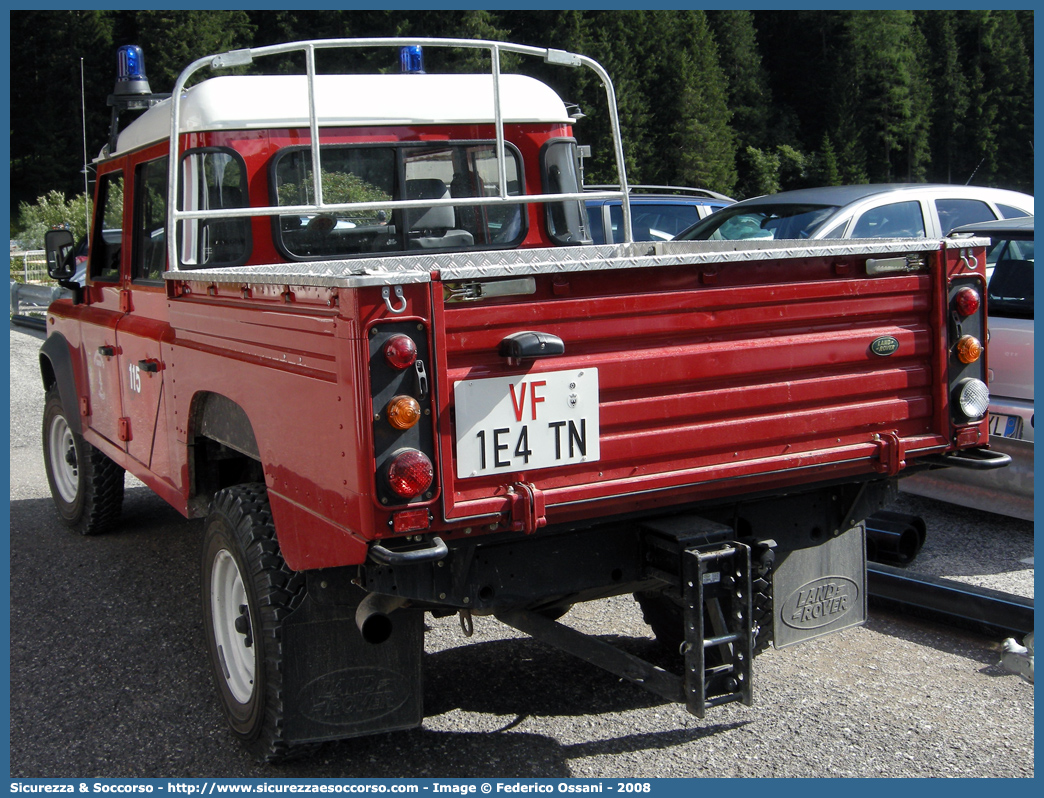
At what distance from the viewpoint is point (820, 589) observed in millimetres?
3797

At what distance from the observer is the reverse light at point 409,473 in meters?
2.68

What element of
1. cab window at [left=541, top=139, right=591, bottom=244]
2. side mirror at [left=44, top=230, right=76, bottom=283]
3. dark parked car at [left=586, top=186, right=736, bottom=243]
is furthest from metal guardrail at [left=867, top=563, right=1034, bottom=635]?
dark parked car at [left=586, top=186, right=736, bottom=243]

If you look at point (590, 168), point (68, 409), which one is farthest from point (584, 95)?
point (68, 409)

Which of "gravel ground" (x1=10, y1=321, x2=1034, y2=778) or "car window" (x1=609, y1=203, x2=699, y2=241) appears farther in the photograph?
"car window" (x1=609, y1=203, x2=699, y2=241)

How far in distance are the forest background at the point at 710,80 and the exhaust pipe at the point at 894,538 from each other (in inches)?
1243

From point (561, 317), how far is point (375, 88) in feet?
7.63

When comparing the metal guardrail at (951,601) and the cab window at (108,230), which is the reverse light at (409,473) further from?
the cab window at (108,230)

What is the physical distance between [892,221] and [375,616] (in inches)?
252

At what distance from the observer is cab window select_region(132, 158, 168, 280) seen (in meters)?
4.59

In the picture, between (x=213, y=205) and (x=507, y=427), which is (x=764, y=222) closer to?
(x=213, y=205)

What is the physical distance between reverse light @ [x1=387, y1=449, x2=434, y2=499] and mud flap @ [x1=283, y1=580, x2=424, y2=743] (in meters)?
0.70

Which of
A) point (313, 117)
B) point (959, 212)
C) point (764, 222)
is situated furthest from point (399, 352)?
point (959, 212)

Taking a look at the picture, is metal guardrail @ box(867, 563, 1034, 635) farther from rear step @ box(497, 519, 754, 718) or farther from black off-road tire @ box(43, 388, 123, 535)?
black off-road tire @ box(43, 388, 123, 535)

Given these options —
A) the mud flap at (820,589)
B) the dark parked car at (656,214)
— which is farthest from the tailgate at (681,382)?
the dark parked car at (656,214)
